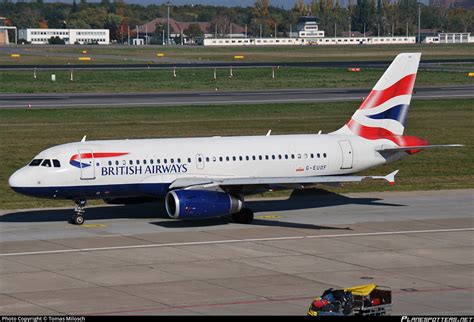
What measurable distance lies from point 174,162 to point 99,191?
3448 mm

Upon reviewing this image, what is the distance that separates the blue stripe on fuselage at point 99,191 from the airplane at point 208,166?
0.04m

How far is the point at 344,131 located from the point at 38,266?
18.7 metres

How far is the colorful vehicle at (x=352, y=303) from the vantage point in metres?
25.6

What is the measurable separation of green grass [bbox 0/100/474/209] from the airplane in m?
6.64

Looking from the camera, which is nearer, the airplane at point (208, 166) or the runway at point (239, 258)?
the runway at point (239, 258)

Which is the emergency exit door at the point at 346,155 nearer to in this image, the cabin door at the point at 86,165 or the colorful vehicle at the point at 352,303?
the cabin door at the point at 86,165

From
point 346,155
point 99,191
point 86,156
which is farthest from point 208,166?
point 346,155

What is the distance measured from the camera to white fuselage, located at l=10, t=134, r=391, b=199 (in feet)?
139

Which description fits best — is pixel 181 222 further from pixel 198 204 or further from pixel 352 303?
pixel 352 303

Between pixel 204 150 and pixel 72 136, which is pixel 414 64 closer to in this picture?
pixel 204 150

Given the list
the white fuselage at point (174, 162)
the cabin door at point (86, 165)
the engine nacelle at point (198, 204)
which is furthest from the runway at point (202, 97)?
the engine nacelle at point (198, 204)

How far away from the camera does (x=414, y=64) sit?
162 feet

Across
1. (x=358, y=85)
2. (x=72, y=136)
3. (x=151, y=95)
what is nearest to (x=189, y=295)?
(x=72, y=136)

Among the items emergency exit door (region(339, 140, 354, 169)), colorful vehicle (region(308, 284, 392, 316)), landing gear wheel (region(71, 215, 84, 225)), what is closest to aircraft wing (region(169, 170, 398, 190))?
landing gear wheel (region(71, 215, 84, 225))
